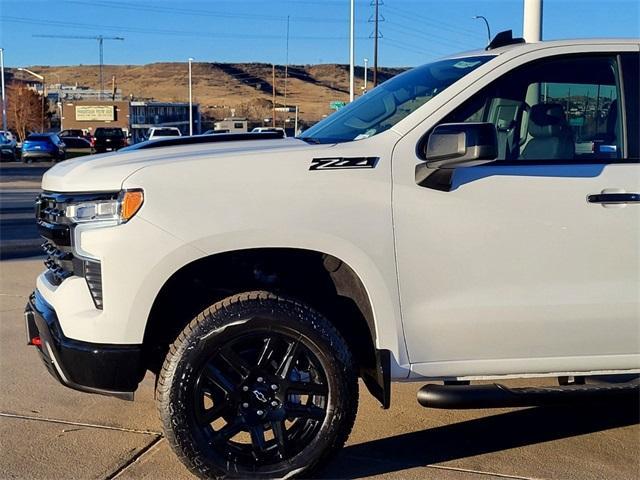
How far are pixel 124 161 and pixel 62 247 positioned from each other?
50cm

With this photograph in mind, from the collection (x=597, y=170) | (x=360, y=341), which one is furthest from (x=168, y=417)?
(x=597, y=170)

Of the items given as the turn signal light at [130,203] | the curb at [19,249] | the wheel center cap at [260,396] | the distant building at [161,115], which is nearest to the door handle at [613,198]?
the wheel center cap at [260,396]

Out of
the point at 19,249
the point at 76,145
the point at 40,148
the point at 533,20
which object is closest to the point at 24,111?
the point at 76,145

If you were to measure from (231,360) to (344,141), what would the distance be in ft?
3.90

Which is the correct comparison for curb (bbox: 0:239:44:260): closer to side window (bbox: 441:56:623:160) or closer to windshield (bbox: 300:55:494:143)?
windshield (bbox: 300:55:494:143)

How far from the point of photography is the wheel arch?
3697mm

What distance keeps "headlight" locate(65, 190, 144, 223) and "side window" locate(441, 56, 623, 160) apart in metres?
1.69

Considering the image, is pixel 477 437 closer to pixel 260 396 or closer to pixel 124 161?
pixel 260 396

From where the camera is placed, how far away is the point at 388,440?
4445 mm

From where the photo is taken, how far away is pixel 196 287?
151 inches

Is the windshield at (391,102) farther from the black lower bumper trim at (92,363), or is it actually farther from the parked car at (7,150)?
the parked car at (7,150)

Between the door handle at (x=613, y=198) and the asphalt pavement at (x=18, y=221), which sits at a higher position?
the door handle at (x=613, y=198)

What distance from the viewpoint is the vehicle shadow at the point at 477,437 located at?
412 cm

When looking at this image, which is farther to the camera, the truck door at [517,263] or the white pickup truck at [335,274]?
the truck door at [517,263]
